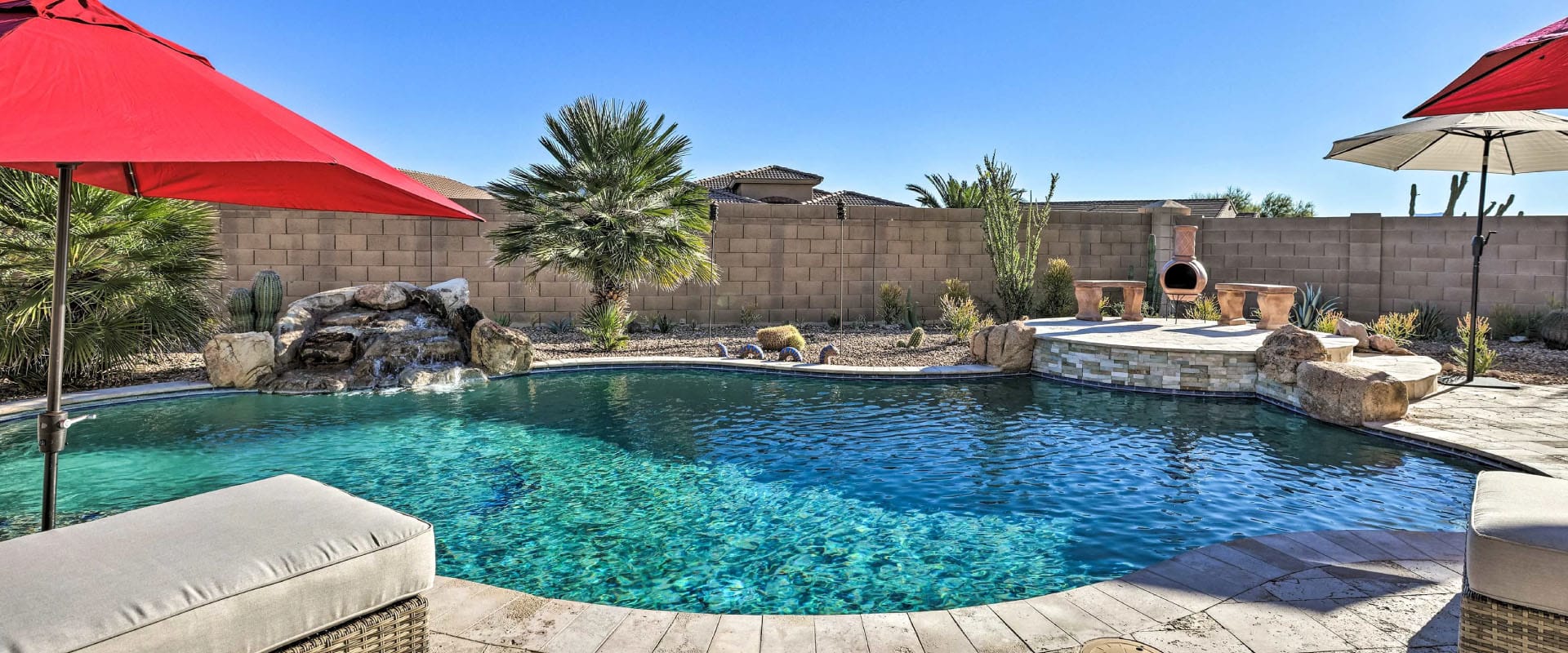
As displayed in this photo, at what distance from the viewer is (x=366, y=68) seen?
1130 cm

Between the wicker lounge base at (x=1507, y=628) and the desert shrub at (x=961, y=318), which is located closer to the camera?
the wicker lounge base at (x=1507, y=628)

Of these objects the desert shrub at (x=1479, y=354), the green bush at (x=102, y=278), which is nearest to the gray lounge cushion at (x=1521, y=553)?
the desert shrub at (x=1479, y=354)

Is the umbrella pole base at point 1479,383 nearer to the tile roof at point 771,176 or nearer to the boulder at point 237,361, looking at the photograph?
the boulder at point 237,361

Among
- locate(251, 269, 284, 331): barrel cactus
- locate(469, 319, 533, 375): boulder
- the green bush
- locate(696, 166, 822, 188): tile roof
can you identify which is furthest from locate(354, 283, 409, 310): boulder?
locate(696, 166, 822, 188): tile roof

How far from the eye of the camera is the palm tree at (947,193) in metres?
20.5

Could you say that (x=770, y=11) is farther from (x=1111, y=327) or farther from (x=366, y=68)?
(x=1111, y=327)

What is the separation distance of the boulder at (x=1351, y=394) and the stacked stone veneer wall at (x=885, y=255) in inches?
267

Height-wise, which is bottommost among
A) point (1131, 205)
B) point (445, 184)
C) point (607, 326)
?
point (607, 326)

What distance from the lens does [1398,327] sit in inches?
401

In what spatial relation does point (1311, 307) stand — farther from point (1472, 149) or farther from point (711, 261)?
point (711, 261)

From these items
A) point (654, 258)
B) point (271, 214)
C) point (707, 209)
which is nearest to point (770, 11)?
point (707, 209)

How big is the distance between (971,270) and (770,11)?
534 cm

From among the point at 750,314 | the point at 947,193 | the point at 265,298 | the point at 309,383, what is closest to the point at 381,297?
the point at 265,298

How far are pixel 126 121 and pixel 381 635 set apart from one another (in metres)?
1.46
